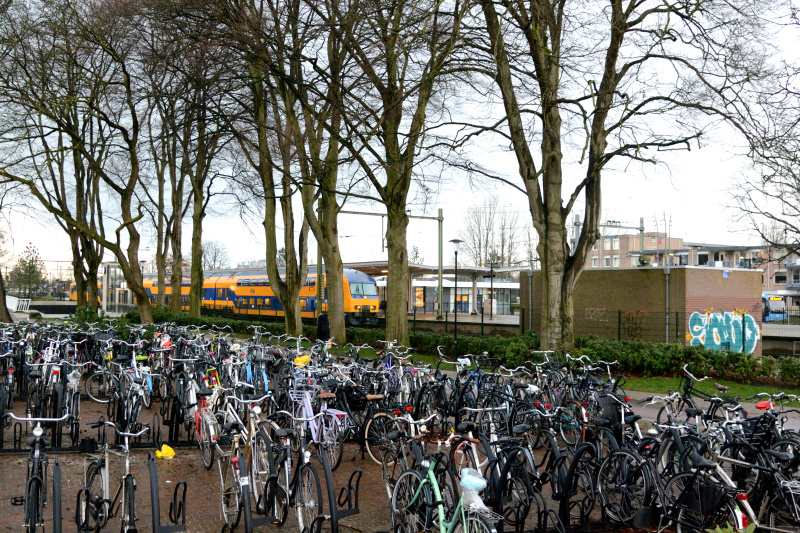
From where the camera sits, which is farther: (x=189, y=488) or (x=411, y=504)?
(x=189, y=488)

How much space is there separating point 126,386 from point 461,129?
8973 mm

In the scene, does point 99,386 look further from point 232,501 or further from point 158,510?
point 158,510

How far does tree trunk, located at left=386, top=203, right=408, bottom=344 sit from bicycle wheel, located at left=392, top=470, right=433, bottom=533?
44.8 ft

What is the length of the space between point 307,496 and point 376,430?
2574mm

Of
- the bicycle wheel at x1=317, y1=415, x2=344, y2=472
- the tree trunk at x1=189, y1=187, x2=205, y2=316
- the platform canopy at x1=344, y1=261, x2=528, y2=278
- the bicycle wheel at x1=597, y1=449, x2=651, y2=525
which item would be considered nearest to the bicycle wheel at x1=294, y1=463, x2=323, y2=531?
the bicycle wheel at x1=317, y1=415, x2=344, y2=472

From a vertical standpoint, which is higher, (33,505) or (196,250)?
(196,250)

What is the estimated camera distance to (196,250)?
31.2 m

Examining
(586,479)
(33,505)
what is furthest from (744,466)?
(33,505)

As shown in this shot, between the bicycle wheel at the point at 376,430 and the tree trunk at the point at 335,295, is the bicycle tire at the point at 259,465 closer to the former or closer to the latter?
the bicycle wheel at the point at 376,430

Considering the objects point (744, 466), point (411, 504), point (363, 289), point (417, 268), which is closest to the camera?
point (411, 504)

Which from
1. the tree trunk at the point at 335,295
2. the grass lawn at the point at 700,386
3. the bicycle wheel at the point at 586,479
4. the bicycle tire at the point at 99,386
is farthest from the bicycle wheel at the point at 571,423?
the tree trunk at the point at 335,295

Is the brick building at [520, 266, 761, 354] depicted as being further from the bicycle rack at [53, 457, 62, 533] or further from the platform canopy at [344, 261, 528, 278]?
the bicycle rack at [53, 457, 62, 533]

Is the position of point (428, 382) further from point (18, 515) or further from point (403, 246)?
point (403, 246)

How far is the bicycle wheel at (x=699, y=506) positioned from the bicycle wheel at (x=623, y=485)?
23cm
